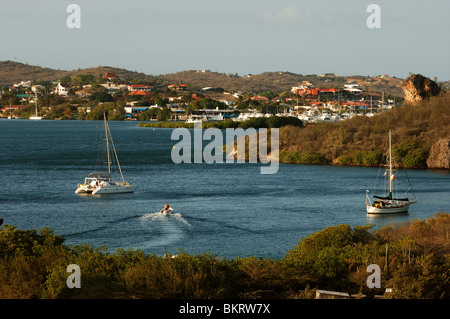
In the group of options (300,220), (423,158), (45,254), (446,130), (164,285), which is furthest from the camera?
(446,130)

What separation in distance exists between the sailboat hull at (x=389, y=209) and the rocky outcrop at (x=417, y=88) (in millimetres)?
51922

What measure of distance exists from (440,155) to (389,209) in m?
28.8

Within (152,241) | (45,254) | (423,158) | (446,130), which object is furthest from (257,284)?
(446,130)

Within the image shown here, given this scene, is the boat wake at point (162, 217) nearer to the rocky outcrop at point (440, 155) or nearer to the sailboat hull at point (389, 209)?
the sailboat hull at point (389, 209)

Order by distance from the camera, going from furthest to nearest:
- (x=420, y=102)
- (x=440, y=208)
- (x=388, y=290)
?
1. (x=420, y=102)
2. (x=440, y=208)
3. (x=388, y=290)

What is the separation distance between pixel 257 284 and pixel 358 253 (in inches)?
181

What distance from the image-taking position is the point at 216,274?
1903 centimetres

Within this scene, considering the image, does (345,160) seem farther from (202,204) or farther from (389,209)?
(202,204)

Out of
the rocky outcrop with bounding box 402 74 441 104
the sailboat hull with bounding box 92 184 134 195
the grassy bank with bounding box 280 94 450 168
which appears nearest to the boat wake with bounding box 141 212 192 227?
the sailboat hull with bounding box 92 184 134 195

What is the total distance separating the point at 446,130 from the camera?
7594 cm

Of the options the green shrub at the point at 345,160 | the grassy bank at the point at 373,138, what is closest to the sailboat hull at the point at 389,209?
the grassy bank at the point at 373,138

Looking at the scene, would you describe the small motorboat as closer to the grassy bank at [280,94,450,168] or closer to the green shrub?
the grassy bank at [280,94,450,168]

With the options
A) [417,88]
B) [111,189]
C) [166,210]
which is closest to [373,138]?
[417,88]

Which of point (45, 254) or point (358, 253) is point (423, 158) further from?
point (45, 254)
